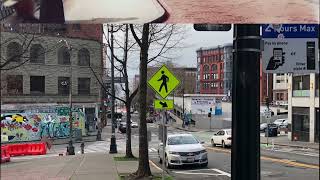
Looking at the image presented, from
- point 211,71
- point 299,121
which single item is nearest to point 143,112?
point 299,121

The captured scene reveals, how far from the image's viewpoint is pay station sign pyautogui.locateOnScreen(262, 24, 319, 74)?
359 centimetres

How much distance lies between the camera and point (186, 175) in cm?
1708

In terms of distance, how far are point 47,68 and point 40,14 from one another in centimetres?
4957

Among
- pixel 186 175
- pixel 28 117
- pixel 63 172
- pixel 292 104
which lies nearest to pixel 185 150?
pixel 186 175

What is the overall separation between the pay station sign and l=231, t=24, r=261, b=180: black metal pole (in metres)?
0.24

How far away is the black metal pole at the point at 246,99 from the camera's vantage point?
3.47 m

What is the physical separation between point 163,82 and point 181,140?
7.60 meters

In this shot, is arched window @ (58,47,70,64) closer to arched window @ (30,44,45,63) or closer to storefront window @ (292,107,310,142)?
arched window @ (30,44,45,63)

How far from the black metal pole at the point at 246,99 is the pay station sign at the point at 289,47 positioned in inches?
9.3

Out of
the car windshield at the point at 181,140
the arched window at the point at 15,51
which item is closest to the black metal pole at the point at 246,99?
the arched window at the point at 15,51

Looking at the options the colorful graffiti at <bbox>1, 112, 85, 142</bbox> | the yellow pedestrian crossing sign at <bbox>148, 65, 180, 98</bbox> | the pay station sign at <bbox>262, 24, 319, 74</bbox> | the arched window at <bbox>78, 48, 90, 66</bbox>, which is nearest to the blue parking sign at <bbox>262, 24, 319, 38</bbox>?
the pay station sign at <bbox>262, 24, 319, 74</bbox>

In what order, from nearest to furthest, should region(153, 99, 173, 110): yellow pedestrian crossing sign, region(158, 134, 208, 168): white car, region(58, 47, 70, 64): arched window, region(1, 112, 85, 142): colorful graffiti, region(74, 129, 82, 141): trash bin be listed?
region(153, 99, 173, 110): yellow pedestrian crossing sign, region(158, 134, 208, 168): white car, region(1, 112, 85, 142): colorful graffiti, region(74, 129, 82, 141): trash bin, region(58, 47, 70, 64): arched window

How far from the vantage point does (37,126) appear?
156 feet

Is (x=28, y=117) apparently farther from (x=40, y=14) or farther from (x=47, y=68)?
(x=40, y=14)
